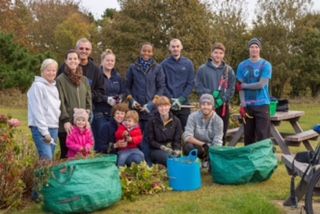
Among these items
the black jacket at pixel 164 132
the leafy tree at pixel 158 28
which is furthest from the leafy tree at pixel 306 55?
the black jacket at pixel 164 132

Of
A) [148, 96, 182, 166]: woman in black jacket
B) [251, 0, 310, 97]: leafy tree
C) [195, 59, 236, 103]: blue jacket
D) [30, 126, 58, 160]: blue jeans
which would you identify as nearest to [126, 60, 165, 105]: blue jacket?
[148, 96, 182, 166]: woman in black jacket

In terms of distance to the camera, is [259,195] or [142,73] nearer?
[259,195]

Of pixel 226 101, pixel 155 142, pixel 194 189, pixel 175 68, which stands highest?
pixel 175 68

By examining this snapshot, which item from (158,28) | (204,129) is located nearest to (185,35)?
(158,28)

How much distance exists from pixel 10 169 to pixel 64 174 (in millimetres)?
621

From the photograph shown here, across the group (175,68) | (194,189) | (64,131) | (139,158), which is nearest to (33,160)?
(64,131)

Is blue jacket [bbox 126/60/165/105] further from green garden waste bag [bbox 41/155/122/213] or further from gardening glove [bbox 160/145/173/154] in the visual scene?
green garden waste bag [bbox 41/155/122/213]

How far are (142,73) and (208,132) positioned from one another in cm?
118

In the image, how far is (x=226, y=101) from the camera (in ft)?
23.1

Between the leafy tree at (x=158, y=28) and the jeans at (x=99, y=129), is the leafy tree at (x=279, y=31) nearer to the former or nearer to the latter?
the leafy tree at (x=158, y=28)

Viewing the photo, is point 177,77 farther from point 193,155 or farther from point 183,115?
point 193,155

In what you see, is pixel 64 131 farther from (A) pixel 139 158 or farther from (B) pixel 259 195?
(B) pixel 259 195

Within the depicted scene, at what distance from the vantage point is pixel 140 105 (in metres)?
6.84

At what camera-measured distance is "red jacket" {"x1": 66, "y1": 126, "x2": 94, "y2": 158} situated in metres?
5.72
